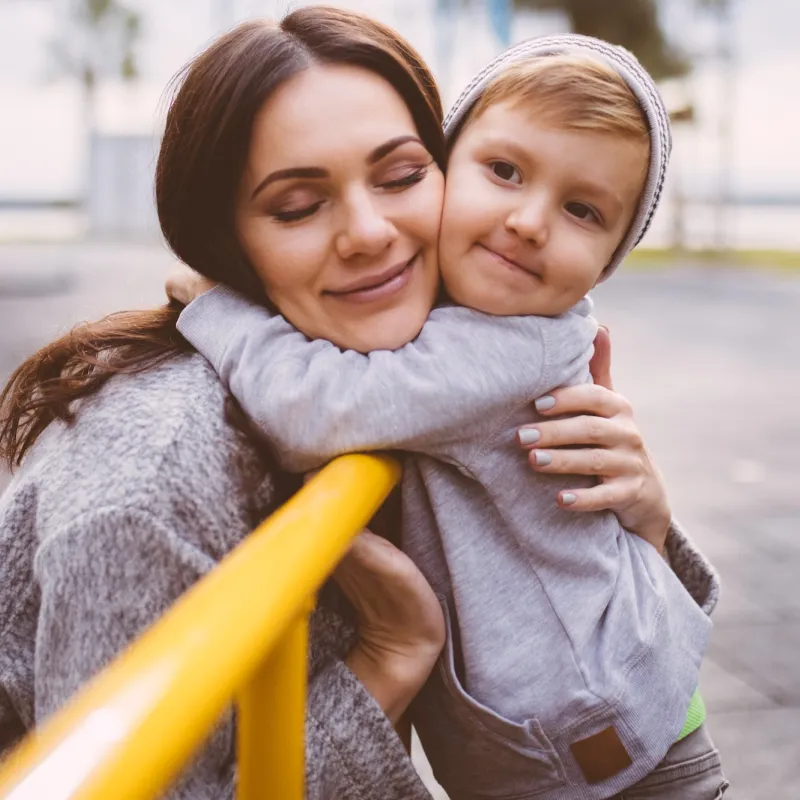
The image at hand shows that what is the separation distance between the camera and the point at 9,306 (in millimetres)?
12281

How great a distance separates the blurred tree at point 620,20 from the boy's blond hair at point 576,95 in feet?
59.6

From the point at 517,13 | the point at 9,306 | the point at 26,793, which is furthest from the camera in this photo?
the point at 517,13

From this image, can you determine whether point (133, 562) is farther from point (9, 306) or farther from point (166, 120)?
point (9, 306)

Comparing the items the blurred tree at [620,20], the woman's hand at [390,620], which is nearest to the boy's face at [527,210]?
the woman's hand at [390,620]

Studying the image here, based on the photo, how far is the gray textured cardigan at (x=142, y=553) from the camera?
1036mm

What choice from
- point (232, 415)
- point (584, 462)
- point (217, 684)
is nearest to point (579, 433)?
point (584, 462)

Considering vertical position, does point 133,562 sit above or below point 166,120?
below

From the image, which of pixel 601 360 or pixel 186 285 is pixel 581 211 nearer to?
pixel 601 360

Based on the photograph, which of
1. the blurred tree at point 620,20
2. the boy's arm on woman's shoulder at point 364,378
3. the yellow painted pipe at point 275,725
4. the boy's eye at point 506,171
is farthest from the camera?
the blurred tree at point 620,20

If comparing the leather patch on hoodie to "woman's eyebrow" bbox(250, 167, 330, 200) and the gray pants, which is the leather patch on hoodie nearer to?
the gray pants

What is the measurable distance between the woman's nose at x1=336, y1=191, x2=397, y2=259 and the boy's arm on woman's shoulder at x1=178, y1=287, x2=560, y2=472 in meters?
0.12

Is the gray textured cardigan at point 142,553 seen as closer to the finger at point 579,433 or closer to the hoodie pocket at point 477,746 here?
the hoodie pocket at point 477,746

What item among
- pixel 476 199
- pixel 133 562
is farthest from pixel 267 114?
pixel 133 562

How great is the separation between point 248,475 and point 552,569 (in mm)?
433
